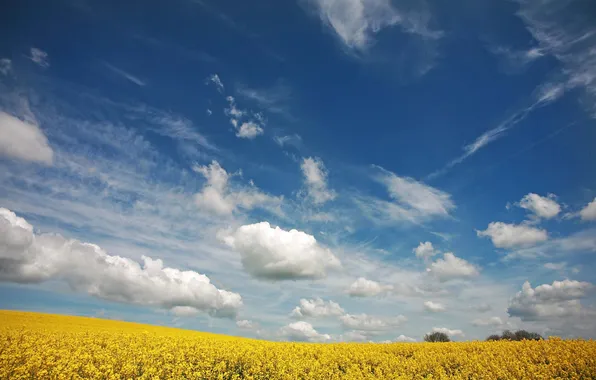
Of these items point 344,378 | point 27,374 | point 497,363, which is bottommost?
point 27,374

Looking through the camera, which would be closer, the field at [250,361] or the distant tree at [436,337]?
the field at [250,361]

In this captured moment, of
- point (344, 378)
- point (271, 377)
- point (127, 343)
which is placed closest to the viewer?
point (344, 378)

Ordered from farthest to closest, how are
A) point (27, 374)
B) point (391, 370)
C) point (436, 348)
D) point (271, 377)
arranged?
point (436, 348) < point (391, 370) < point (271, 377) < point (27, 374)

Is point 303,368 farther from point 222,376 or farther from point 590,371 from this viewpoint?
point 590,371

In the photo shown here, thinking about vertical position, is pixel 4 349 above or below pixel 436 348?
below

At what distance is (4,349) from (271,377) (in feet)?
32.8

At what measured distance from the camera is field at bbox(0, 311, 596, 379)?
1098cm

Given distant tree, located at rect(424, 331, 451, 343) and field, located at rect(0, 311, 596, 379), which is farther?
distant tree, located at rect(424, 331, 451, 343)

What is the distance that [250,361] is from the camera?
12828 mm

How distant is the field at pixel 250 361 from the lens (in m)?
11.0

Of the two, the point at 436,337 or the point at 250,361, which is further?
the point at 436,337

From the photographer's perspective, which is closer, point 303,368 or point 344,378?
point 344,378

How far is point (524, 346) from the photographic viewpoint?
50.5ft

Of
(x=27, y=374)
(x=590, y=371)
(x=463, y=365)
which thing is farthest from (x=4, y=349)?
(x=590, y=371)
